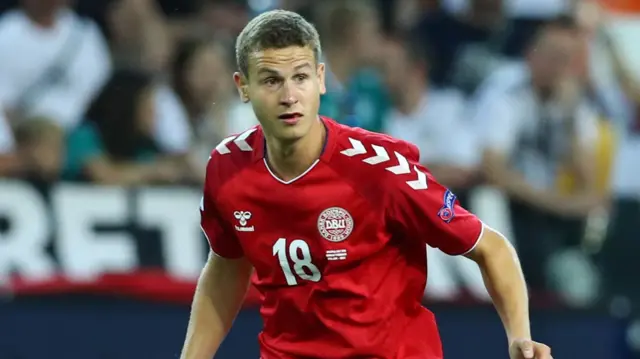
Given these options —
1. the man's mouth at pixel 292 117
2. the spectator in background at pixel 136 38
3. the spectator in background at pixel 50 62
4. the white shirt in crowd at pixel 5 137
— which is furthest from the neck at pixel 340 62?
the man's mouth at pixel 292 117

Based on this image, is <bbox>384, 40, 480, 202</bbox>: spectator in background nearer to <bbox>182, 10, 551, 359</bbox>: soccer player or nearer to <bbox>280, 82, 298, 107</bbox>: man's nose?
<bbox>182, 10, 551, 359</bbox>: soccer player

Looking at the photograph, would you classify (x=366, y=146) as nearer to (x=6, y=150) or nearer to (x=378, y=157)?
(x=378, y=157)

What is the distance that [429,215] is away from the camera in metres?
3.98

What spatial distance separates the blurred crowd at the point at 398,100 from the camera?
8305 mm

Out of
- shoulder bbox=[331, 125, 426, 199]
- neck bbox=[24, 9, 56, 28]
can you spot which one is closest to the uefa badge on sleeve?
shoulder bbox=[331, 125, 426, 199]

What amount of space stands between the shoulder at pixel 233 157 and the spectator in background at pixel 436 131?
4.28 metres

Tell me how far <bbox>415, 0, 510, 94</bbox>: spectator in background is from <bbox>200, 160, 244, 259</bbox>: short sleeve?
15.3ft

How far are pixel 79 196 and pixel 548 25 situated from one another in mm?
3727

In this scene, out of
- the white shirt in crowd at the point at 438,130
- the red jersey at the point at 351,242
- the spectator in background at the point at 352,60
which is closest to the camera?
the red jersey at the point at 351,242

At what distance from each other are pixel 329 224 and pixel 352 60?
4.60 m

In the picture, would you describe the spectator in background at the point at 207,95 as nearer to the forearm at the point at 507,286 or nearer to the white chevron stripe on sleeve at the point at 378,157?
the white chevron stripe on sleeve at the point at 378,157

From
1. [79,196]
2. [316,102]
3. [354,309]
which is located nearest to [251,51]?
[316,102]

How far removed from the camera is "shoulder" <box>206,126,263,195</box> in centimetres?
426

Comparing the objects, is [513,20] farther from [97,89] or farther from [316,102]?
[316,102]
